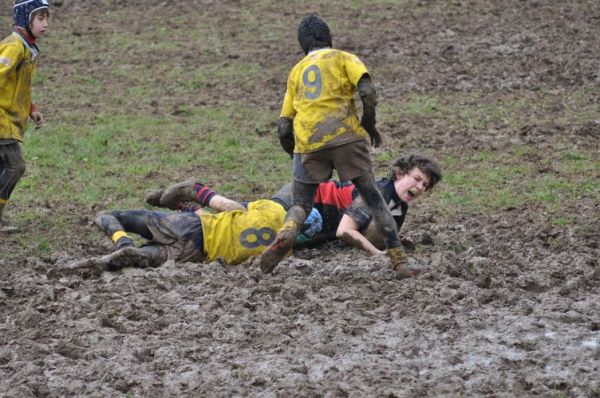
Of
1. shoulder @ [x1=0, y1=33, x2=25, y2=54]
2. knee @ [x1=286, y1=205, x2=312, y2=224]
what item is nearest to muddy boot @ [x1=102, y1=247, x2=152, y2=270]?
knee @ [x1=286, y1=205, x2=312, y2=224]

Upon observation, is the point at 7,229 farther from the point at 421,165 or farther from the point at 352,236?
the point at 421,165

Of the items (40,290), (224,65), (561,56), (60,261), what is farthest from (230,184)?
(561,56)

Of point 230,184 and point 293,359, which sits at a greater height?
point 293,359

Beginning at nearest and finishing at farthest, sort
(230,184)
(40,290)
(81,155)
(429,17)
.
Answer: (40,290)
(230,184)
(81,155)
(429,17)

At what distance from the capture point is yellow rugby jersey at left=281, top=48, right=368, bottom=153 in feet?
24.8

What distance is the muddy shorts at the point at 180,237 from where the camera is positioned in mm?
8508

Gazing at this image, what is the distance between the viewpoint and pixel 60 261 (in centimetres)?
882

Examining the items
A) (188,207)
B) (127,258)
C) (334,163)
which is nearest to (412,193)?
(334,163)

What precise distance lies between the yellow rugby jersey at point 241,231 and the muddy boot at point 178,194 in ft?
1.83

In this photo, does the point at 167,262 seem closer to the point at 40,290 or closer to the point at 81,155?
the point at 40,290

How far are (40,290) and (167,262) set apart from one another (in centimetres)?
108

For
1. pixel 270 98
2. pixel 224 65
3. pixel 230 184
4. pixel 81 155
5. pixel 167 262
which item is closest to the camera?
pixel 167 262

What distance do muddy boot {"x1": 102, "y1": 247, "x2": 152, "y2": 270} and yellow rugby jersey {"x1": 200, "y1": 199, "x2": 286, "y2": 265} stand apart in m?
0.54

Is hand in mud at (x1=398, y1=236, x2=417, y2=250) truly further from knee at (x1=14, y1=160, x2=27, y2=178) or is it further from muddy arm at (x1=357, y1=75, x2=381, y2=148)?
knee at (x1=14, y1=160, x2=27, y2=178)
